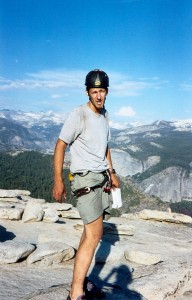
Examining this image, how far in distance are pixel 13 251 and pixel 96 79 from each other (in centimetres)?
584

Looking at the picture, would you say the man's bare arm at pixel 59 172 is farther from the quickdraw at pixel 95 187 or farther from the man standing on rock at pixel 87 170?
the quickdraw at pixel 95 187

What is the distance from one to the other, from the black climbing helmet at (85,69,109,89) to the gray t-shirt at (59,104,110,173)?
0.40 m

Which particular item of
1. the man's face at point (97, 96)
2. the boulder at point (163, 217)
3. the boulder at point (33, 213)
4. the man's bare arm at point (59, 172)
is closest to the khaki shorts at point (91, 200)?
the man's bare arm at point (59, 172)

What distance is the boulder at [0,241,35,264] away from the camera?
9152 millimetres

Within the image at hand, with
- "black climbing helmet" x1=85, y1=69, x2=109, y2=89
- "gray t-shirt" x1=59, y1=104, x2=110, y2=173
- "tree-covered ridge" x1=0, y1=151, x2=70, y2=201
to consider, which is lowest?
"tree-covered ridge" x1=0, y1=151, x2=70, y2=201

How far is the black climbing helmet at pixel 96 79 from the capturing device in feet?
19.3

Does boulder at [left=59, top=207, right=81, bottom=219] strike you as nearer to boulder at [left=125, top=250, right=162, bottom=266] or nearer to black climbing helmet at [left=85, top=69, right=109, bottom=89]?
boulder at [left=125, top=250, right=162, bottom=266]

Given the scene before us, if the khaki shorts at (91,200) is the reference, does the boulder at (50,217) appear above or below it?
below

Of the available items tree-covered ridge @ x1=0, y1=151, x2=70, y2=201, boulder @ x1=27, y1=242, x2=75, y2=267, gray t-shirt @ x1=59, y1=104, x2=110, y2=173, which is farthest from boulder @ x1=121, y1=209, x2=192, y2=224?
tree-covered ridge @ x1=0, y1=151, x2=70, y2=201

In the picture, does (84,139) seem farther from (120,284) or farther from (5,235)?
(5,235)

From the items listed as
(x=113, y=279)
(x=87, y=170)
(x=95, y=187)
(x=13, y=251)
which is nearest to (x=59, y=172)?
(x=87, y=170)

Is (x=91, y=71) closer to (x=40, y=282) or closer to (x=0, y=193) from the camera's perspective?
(x=40, y=282)

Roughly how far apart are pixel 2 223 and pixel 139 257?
25.6 ft

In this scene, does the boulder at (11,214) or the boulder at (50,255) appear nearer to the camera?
the boulder at (50,255)
